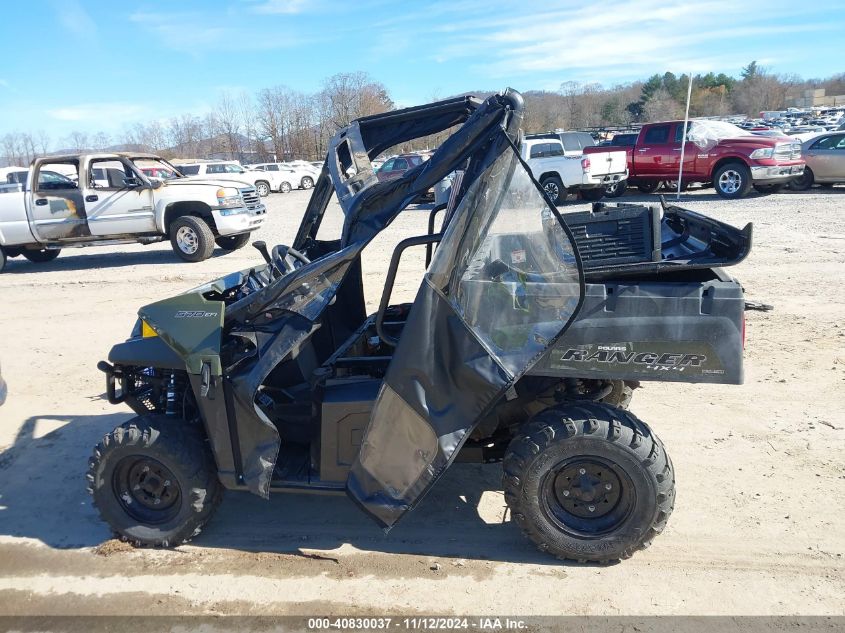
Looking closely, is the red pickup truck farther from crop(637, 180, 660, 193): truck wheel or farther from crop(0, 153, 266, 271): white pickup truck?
crop(0, 153, 266, 271): white pickup truck

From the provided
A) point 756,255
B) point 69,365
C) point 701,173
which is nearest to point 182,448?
point 69,365

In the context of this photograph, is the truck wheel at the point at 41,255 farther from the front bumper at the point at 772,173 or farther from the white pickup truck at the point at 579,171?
the front bumper at the point at 772,173

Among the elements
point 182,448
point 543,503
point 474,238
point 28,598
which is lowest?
point 28,598

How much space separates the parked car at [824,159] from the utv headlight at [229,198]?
1363 centimetres

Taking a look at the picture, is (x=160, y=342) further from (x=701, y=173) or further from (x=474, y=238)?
(x=701, y=173)

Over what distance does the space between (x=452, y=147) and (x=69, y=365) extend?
18.3 ft

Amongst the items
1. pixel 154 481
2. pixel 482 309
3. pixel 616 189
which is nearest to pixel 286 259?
pixel 482 309

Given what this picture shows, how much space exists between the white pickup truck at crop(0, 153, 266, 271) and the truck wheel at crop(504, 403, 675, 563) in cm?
1042

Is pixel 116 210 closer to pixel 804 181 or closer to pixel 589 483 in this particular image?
pixel 589 483

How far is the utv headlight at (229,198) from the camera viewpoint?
1277 centimetres

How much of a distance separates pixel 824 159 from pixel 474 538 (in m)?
17.2

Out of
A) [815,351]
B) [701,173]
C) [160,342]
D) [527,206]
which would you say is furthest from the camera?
[701,173]

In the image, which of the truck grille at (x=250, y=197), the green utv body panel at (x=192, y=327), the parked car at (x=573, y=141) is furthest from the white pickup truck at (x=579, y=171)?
the green utv body panel at (x=192, y=327)

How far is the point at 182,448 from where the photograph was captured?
3668 mm
